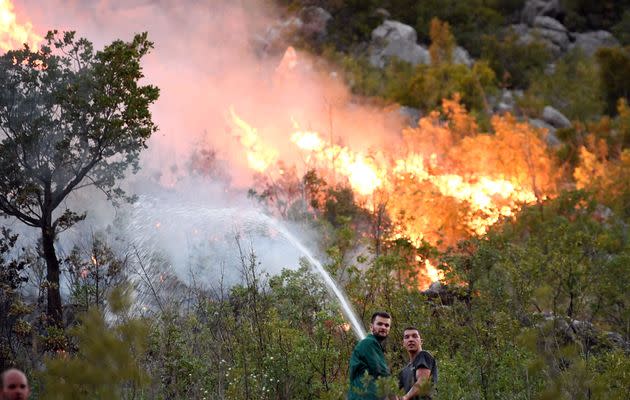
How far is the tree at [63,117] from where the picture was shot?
1741cm

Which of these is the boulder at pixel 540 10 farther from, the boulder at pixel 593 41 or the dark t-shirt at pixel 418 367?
the dark t-shirt at pixel 418 367

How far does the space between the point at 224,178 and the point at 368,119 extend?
1042 cm

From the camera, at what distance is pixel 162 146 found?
136ft

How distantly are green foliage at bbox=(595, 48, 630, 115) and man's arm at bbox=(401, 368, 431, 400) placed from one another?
47.7m

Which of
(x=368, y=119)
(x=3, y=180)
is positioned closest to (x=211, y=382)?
(x=3, y=180)

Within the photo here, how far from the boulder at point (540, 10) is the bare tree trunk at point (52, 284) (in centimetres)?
6731

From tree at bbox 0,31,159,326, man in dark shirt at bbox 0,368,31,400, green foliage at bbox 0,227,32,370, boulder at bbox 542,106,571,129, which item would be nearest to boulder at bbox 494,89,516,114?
boulder at bbox 542,106,571,129

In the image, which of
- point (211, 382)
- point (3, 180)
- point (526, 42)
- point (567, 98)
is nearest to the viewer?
point (211, 382)

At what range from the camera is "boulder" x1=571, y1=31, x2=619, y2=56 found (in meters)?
71.4

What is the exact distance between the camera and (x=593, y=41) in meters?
72.7

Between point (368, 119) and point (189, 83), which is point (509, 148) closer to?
point (368, 119)

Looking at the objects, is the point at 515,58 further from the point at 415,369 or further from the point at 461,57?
the point at 415,369

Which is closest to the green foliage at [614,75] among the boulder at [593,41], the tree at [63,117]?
the boulder at [593,41]

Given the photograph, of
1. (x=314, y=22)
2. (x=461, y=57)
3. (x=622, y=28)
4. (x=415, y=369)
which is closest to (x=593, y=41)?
(x=622, y=28)
